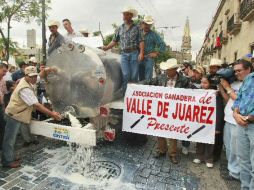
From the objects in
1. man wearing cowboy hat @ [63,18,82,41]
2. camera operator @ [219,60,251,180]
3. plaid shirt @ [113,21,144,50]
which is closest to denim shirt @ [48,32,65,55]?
man wearing cowboy hat @ [63,18,82,41]

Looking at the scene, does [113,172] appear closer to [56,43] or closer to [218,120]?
[218,120]

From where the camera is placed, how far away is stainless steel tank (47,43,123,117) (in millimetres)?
4852

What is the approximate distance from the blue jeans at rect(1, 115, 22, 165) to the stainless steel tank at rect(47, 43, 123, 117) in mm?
843

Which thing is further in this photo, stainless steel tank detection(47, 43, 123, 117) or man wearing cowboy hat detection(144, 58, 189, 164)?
man wearing cowboy hat detection(144, 58, 189, 164)

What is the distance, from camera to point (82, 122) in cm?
520

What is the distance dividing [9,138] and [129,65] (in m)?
2.80

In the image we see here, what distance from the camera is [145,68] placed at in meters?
6.19

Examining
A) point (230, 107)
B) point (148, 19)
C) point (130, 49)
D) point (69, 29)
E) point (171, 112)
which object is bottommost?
point (171, 112)

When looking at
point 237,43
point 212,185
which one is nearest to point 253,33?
point 237,43

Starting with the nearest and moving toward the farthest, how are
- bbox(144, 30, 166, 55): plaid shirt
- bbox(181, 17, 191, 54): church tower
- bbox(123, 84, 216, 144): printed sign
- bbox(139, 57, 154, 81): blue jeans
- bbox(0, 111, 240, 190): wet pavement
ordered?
bbox(0, 111, 240, 190): wet pavement → bbox(123, 84, 216, 144): printed sign → bbox(139, 57, 154, 81): blue jeans → bbox(144, 30, 166, 55): plaid shirt → bbox(181, 17, 191, 54): church tower

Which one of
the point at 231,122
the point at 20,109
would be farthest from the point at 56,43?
the point at 231,122

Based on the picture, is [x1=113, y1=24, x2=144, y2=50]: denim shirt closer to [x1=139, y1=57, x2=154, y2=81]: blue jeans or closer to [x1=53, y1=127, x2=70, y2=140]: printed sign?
[x1=139, y1=57, x2=154, y2=81]: blue jeans

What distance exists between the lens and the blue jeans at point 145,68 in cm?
614

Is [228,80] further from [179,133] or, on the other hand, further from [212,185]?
[212,185]
